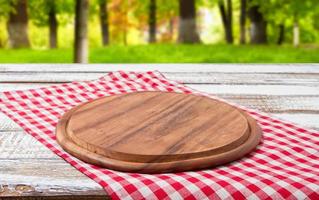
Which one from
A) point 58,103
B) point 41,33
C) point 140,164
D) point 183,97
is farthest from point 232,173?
point 41,33

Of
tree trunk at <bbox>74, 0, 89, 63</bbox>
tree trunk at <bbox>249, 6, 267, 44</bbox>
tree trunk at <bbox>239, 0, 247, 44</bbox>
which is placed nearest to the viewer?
tree trunk at <bbox>74, 0, 89, 63</bbox>

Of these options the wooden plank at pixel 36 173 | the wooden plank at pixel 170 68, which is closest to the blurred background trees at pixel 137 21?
the wooden plank at pixel 170 68

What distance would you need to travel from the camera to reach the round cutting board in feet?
3.88

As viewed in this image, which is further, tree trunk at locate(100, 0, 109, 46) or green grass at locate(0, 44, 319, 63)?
tree trunk at locate(100, 0, 109, 46)

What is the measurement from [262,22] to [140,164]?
14.7 m

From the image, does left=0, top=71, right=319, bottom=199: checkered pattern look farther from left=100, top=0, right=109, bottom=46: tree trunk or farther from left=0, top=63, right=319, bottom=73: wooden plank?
left=100, top=0, right=109, bottom=46: tree trunk

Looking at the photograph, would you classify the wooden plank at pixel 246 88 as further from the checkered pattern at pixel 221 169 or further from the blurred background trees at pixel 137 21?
the blurred background trees at pixel 137 21

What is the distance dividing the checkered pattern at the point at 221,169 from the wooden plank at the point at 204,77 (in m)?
0.32

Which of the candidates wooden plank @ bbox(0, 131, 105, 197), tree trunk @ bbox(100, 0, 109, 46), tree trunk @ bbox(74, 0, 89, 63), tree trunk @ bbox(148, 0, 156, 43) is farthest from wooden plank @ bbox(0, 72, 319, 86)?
tree trunk @ bbox(148, 0, 156, 43)

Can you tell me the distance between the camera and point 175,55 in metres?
10.7

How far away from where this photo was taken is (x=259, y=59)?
1012 centimetres

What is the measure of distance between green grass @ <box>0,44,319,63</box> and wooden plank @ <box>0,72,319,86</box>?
7.58m

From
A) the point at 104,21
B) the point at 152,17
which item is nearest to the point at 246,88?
the point at 104,21

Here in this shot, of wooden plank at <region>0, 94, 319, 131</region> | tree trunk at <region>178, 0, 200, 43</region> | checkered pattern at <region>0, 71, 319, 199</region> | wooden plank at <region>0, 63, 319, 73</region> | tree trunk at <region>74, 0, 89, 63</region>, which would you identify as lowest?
tree trunk at <region>178, 0, 200, 43</region>
